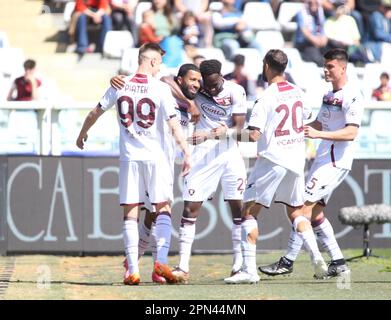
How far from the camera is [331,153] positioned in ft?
40.5

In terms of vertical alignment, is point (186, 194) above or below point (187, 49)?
below

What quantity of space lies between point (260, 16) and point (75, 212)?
6.87m

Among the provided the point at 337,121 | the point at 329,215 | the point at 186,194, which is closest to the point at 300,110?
the point at 337,121

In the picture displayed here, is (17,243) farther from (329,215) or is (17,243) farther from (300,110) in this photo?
(300,110)

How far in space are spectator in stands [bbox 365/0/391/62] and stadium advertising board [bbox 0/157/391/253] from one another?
6.23m

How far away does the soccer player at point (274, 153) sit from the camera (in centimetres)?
1161

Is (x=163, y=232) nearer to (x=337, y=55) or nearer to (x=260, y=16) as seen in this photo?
(x=337, y=55)

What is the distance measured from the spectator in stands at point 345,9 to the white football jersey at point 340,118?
9.35 meters

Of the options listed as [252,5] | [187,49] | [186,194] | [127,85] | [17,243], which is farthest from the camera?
[252,5]

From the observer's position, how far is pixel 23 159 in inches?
625

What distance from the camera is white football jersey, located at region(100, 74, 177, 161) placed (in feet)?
37.0

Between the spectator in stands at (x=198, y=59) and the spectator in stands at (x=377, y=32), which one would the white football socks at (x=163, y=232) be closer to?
the spectator in stands at (x=198, y=59)

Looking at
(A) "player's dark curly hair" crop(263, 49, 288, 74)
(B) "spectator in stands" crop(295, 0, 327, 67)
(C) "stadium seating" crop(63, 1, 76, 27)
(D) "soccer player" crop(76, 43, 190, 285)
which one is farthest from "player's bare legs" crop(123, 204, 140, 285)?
(C) "stadium seating" crop(63, 1, 76, 27)

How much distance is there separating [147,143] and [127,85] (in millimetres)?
563
